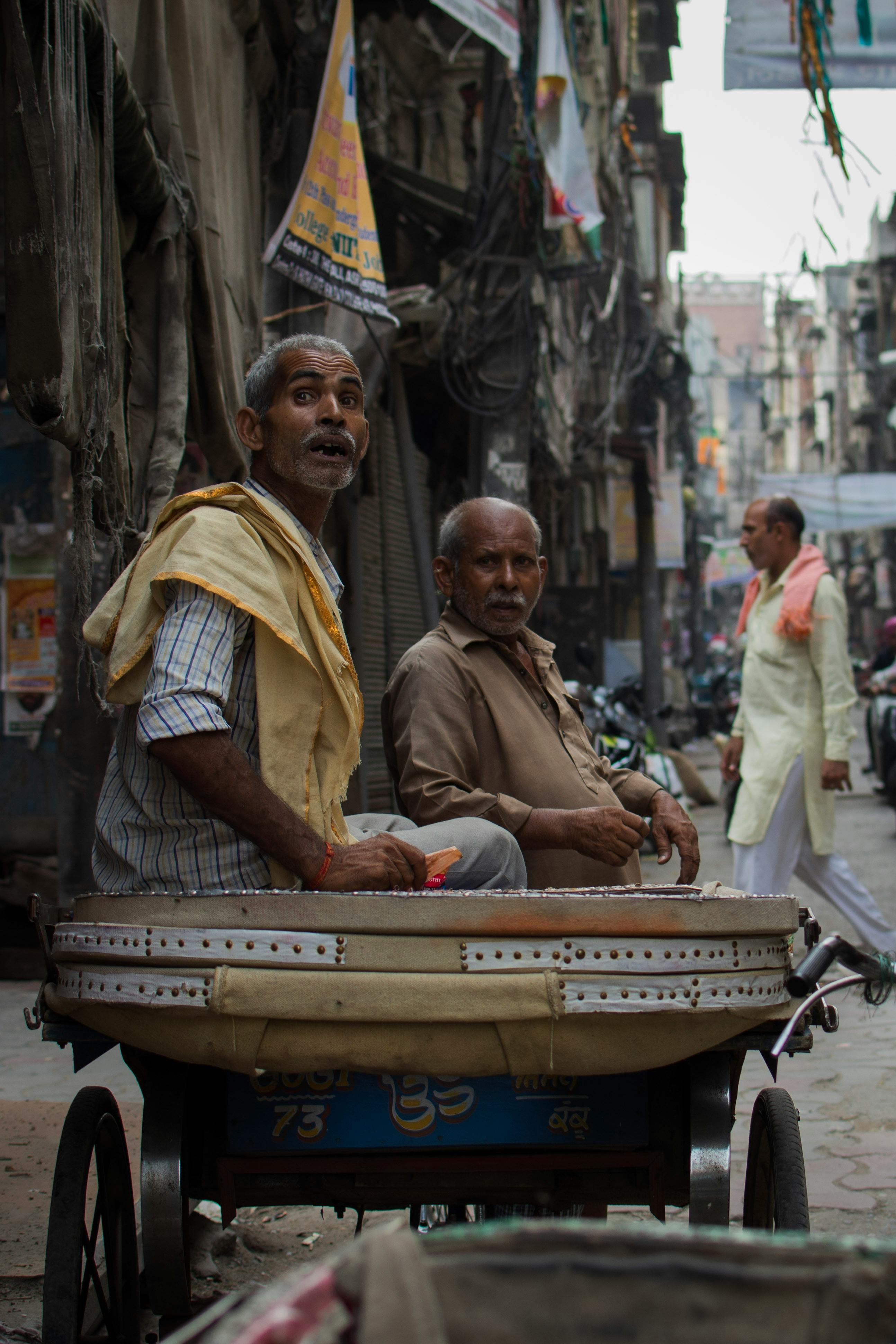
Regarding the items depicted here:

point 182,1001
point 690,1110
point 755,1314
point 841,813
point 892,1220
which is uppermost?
point 755,1314

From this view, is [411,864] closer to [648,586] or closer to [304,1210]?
[304,1210]

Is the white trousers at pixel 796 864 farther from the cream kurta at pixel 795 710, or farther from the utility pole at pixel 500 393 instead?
the utility pole at pixel 500 393

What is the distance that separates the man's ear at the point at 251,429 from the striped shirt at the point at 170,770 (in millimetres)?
530

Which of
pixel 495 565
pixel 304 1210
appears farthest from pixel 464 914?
pixel 304 1210

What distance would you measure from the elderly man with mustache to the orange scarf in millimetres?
2450

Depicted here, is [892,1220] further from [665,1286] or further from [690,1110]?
[665,1286]

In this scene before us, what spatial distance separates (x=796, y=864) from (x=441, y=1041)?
413 cm

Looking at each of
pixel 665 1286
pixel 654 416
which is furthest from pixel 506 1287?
pixel 654 416

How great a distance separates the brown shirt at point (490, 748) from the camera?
2672 millimetres

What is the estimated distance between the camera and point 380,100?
8.67 metres

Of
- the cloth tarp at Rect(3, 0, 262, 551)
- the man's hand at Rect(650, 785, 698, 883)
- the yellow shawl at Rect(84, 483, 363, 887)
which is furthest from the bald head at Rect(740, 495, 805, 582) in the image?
the yellow shawl at Rect(84, 483, 363, 887)

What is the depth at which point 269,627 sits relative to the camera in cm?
195

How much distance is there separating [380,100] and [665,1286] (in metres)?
9.02

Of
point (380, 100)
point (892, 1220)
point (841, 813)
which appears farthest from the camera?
point (841, 813)
